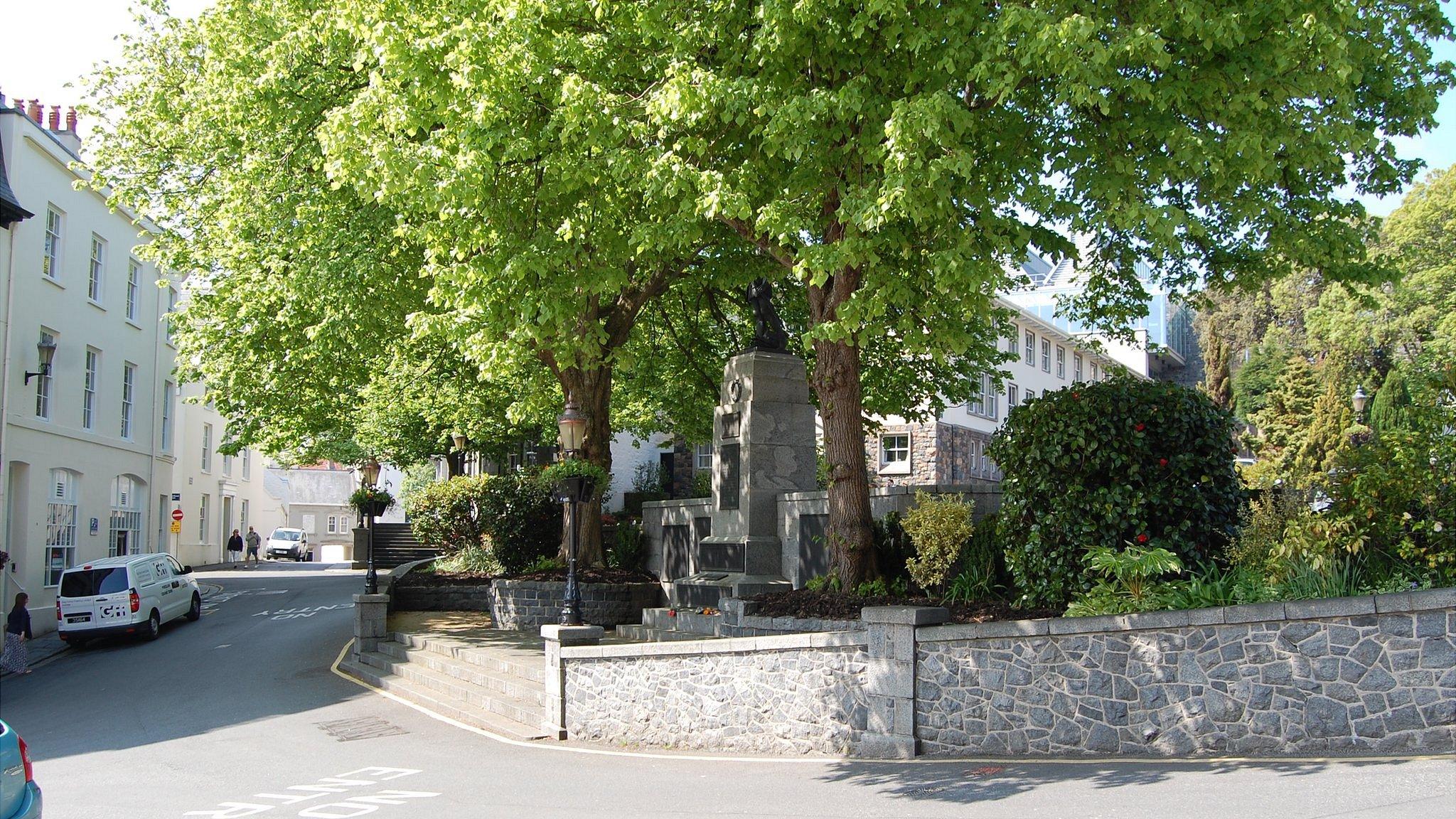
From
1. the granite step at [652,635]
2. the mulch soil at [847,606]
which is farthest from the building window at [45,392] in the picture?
the mulch soil at [847,606]

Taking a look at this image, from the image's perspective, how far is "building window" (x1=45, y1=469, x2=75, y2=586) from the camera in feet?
80.0

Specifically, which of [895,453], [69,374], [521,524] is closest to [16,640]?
[69,374]

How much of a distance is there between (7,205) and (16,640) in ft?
27.5

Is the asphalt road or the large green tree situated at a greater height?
the large green tree

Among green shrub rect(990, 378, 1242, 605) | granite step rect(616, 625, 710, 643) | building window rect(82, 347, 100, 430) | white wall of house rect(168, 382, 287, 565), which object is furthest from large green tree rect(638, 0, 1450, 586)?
white wall of house rect(168, 382, 287, 565)

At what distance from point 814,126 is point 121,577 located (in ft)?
59.1

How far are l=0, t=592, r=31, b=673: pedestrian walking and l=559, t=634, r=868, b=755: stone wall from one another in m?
12.3

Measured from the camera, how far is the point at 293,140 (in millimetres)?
17078

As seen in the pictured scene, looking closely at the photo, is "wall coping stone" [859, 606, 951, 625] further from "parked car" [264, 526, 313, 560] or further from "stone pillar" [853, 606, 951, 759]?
"parked car" [264, 526, 313, 560]

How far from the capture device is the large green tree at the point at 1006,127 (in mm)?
9711

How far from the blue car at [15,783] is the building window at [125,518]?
930 inches

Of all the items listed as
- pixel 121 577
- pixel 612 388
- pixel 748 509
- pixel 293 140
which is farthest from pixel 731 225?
pixel 121 577

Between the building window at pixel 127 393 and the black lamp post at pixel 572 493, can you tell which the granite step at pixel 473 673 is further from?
A: the building window at pixel 127 393

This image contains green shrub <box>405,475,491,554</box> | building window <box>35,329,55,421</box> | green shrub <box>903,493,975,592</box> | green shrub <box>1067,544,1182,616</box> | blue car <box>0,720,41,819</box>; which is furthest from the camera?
building window <box>35,329,55,421</box>
